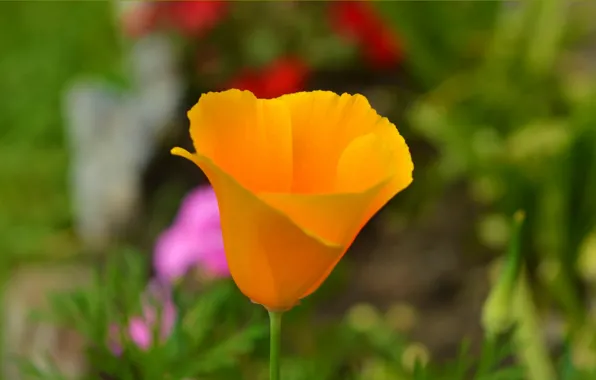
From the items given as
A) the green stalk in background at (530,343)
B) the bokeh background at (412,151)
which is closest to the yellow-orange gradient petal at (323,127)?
the bokeh background at (412,151)

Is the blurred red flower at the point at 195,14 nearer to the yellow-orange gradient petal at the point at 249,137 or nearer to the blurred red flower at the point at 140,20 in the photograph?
the blurred red flower at the point at 140,20

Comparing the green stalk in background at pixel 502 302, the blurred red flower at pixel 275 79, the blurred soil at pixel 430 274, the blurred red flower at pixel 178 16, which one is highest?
the green stalk in background at pixel 502 302

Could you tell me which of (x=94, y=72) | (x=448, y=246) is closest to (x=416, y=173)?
(x=448, y=246)

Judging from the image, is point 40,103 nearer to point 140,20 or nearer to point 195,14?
point 140,20

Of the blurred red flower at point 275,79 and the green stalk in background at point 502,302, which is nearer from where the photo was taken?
the green stalk in background at point 502,302

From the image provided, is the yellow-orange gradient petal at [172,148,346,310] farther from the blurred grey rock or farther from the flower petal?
the blurred grey rock

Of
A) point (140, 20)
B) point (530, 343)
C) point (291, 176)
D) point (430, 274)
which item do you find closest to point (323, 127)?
point (291, 176)

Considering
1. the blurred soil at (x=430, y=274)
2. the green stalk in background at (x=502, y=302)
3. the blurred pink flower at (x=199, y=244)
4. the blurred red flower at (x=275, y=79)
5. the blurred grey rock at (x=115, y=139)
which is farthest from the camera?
the blurred grey rock at (x=115, y=139)
